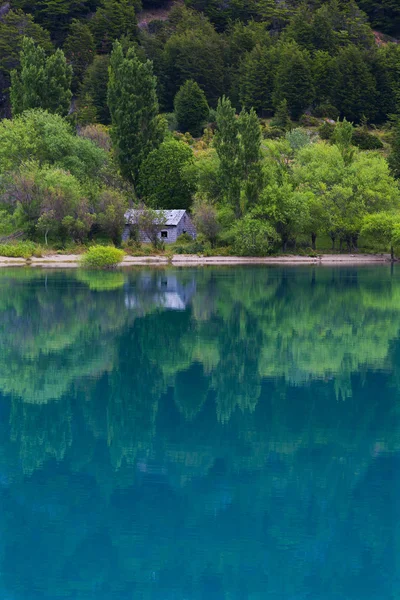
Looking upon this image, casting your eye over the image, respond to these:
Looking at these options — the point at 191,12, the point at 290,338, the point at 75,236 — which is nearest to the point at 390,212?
the point at 75,236

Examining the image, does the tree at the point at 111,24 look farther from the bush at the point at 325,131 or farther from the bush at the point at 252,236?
the bush at the point at 252,236

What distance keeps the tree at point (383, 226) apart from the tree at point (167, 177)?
14866mm

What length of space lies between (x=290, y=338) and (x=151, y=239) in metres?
38.1

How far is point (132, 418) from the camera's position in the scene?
1783 centimetres

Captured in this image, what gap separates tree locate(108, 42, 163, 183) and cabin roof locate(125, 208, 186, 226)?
488cm

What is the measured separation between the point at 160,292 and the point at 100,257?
14.8 meters

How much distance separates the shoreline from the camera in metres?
59.4

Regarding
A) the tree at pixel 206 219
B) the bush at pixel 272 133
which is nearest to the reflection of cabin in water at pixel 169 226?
the tree at pixel 206 219

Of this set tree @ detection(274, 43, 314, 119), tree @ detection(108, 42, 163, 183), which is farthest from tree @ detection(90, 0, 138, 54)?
tree @ detection(108, 42, 163, 183)

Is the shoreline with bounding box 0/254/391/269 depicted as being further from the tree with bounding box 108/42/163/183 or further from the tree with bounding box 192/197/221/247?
the tree with bounding box 108/42/163/183

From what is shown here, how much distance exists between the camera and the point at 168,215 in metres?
68.6

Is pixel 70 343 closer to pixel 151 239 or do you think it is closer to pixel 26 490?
pixel 26 490

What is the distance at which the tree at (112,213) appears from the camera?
6331cm

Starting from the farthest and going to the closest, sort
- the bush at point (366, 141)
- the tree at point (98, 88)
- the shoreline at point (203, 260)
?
the tree at point (98, 88), the bush at point (366, 141), the shoreline at point (203, 260)
